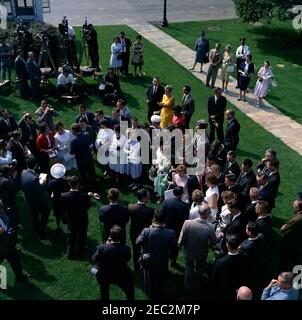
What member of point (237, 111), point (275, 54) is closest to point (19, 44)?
point (237, 111)

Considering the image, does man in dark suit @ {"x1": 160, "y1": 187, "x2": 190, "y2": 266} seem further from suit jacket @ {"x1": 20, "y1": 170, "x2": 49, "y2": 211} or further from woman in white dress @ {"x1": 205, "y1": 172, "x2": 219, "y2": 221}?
suit jacket @ {"x1": 20, "y1": 170, "x2": 49, "y2": 211}

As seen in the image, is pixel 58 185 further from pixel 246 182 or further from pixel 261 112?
pixel 261 112

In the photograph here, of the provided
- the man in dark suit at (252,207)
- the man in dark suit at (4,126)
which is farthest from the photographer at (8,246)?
the man in dark suit at (252,207)

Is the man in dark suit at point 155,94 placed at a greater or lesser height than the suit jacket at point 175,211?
greater

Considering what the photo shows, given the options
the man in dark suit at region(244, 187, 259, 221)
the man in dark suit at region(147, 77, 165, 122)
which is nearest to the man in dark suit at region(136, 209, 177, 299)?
A: the man in dark suit at region(244, 187, 259, 221)

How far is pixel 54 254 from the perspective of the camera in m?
9.34

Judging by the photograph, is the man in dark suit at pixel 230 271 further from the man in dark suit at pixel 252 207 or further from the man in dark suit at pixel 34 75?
the man in dark suit at pixel 34 75

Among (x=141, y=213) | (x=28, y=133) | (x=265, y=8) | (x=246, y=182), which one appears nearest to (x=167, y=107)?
(x=28, y=133)

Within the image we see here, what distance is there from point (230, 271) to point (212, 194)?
1.91 metres

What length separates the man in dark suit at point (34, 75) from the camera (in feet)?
49.4

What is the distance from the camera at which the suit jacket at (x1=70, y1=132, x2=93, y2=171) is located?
34.8 feet

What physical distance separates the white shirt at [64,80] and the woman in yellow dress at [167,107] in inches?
154
